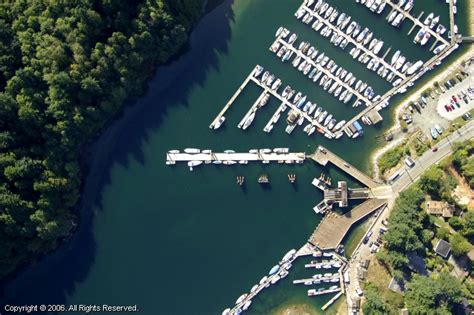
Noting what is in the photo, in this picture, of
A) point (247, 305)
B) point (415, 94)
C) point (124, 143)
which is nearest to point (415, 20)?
point (415, 94)

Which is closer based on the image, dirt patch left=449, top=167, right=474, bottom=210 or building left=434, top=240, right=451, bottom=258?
building left=434, top=240, right=451, bottom=258

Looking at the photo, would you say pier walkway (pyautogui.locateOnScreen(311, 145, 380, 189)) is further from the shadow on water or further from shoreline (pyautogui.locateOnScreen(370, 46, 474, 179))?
the shadow on water

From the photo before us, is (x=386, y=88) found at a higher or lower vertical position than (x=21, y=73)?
higher

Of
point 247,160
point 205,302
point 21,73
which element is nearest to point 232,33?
point 247,160

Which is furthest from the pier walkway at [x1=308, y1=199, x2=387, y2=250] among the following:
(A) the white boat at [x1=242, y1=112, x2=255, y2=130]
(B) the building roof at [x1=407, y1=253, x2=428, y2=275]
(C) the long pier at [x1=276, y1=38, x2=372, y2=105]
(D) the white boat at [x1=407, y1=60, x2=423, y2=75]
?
(D) the white boat at [x1=407, y1=60, x2=423, y2=75]

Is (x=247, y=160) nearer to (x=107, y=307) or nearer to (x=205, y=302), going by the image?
(x=205, y=302)

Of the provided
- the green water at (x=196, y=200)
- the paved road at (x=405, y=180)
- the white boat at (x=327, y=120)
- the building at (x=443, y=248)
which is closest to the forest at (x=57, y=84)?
the green water at (x=196, y=200)
